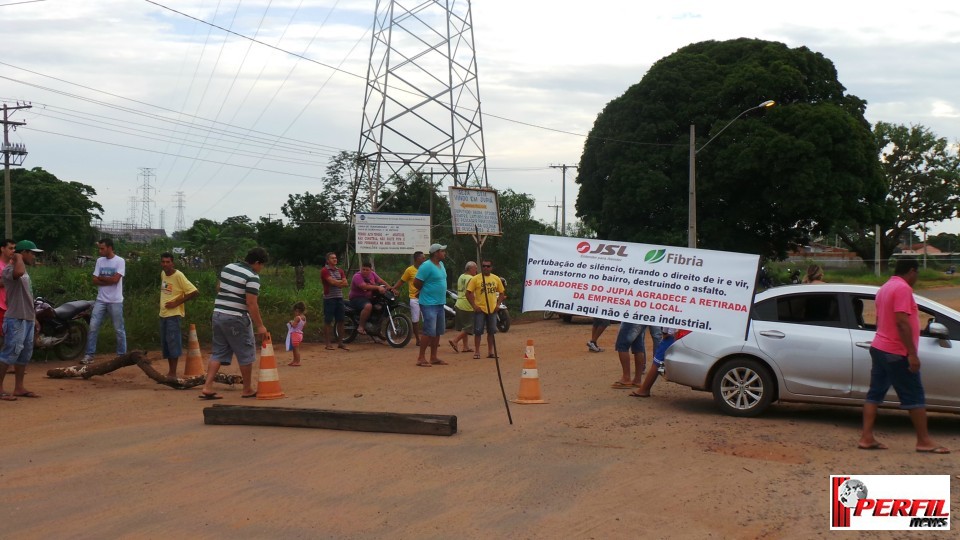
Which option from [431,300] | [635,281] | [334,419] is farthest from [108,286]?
[635,281]

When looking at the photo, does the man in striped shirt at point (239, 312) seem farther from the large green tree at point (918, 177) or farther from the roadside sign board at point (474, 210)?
the large green tree at point (918, 177)

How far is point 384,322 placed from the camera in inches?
685

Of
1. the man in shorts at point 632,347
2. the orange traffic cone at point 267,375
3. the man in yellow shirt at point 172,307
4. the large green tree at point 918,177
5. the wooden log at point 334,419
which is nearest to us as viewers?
the wooden log at point 334,419

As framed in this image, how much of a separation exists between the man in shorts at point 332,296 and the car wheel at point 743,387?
27.0ft

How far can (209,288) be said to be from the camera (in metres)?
20.5

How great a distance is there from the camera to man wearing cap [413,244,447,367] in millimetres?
14203

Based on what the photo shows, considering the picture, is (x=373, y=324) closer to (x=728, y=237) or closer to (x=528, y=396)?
(x=528, y=396)

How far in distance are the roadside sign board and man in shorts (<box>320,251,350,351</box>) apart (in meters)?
8.12

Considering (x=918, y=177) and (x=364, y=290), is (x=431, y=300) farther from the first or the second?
(x=918, y=177)

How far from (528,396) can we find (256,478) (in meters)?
4.15

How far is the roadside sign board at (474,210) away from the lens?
24.8 meters

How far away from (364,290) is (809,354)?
9748 millimetres

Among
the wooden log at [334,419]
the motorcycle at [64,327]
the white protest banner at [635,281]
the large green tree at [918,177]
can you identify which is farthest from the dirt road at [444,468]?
the large green tree at [918,177]
